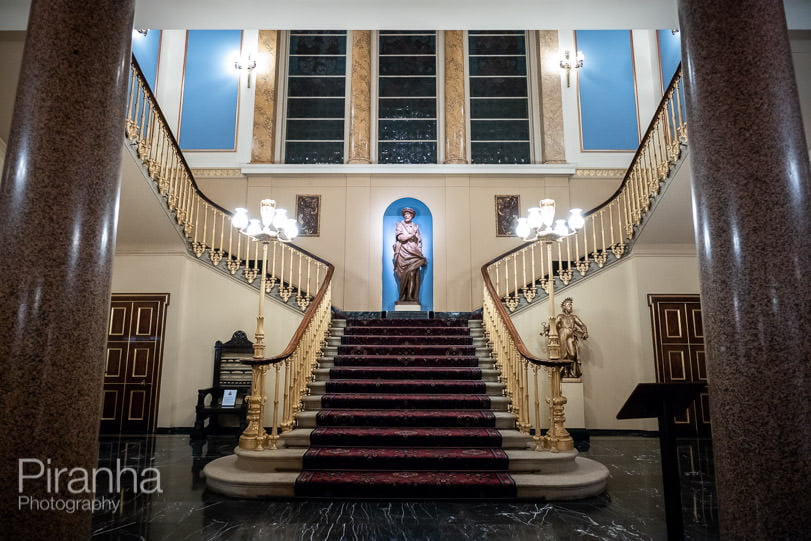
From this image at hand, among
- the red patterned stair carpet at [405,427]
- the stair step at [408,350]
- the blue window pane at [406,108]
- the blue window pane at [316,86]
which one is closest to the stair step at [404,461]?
the red patterned stair carpet at [405,427]

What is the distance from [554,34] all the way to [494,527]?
10607mm

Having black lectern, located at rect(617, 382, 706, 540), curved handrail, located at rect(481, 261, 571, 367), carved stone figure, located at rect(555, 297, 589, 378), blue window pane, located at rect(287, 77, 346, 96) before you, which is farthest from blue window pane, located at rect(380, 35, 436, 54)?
black lectern, located at rect(617, 382, 706, 540)

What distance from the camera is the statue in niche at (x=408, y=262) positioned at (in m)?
9.30

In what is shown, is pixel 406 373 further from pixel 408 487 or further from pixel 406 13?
pixel 406 13

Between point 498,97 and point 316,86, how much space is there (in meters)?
4.12

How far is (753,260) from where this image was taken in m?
Answer: 2.12

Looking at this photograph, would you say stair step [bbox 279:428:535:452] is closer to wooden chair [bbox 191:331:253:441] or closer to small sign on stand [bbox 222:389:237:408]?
wooden chair [bbox 191:331:253:441]

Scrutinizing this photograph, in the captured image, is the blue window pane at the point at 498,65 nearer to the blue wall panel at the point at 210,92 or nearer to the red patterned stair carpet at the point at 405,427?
the blue wall panel at the point at 210,92

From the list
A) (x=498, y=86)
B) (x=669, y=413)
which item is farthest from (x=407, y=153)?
(x=669, y=413)

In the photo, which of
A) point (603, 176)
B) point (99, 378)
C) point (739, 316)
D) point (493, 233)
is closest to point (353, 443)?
point (99, 378)

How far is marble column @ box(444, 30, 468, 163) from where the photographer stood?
34.9ft

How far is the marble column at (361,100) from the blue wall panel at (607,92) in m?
4.67

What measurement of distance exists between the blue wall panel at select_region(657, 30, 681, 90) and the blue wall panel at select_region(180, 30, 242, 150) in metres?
9.15

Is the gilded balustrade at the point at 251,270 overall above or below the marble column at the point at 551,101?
below
